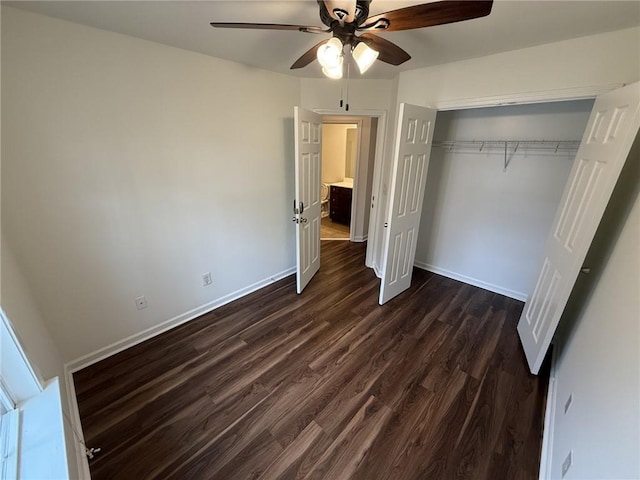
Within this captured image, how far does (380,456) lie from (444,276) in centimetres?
254

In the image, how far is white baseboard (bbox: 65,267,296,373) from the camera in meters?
2.00

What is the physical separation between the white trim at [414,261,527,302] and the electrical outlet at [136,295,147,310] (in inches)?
129

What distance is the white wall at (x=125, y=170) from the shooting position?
1.55 meters

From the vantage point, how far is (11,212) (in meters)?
1.54

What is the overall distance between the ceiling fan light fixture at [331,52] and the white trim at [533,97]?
5.18 feet

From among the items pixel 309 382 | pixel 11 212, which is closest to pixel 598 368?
pixel 309 382

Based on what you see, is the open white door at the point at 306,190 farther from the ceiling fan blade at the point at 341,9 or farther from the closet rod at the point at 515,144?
the closet rod at the point at 515,144

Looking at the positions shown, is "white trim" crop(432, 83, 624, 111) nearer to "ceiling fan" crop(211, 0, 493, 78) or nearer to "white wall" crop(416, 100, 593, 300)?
"white wall" crop(416, 100, 593, 300)

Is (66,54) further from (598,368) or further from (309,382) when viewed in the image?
(598,368)

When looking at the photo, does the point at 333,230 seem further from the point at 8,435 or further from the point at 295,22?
the point at 8,435

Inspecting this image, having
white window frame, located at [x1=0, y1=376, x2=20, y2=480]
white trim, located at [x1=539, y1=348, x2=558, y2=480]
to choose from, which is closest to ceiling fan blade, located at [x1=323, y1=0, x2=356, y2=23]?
A: white window frame, located at [x1=0, y1=376, x2=20, y2=480]

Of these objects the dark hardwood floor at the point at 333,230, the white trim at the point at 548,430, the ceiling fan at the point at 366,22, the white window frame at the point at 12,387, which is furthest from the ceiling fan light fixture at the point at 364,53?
the dark hardwood floor at the point at 333,230

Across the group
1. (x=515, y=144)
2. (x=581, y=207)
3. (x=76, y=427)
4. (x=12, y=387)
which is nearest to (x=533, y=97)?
(x=515, y=144)

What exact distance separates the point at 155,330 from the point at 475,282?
11.7 ft
